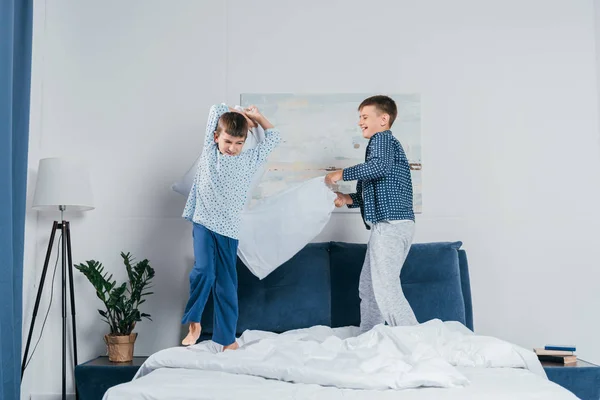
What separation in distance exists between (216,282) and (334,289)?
2.62 feet

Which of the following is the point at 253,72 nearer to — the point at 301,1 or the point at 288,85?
the point at 288,85

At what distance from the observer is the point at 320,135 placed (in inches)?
162

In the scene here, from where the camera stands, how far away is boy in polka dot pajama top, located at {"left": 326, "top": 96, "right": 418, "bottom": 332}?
3375 millimetres

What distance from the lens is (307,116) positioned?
4.11m

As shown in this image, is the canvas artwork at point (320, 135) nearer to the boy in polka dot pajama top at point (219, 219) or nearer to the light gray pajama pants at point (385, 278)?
the light gray pajama pants at point (385, 278)

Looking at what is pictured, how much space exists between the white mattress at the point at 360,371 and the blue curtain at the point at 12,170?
0.85 meters

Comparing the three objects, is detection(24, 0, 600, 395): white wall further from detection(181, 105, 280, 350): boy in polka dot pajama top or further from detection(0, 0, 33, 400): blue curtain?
detection(181, 105, 280, 350): boy in polka dot pajama top

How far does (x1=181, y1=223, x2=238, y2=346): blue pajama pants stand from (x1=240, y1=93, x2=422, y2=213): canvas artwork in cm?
86

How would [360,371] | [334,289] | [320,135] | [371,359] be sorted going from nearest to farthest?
[360,371] → [371,359] → [334,289] → [320,135]

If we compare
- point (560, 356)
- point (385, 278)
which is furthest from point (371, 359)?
point (560, 356)

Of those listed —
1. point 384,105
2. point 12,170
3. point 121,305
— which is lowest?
point 121,305

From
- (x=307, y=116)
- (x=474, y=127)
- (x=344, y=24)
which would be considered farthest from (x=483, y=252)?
(x=344, y=24)

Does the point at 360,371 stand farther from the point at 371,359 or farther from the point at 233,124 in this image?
the point at 233,124

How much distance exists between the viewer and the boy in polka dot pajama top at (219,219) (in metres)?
3.20
